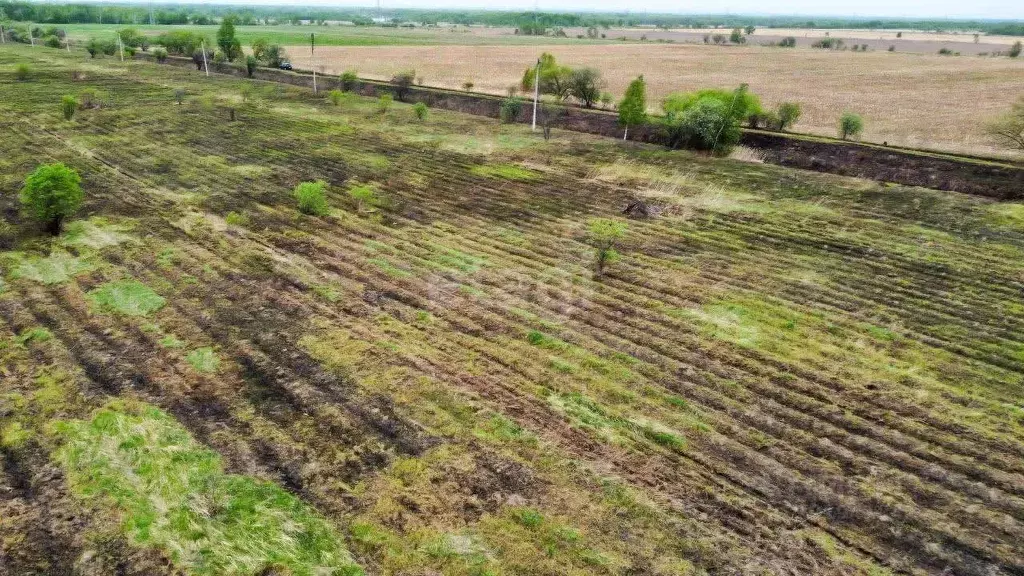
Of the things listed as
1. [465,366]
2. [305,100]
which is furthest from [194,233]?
[305,100]

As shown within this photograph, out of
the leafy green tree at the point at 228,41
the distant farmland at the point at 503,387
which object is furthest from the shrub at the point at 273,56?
the distant farmland at the point at 503,387

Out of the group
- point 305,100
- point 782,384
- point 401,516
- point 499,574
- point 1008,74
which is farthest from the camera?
point 1008,74

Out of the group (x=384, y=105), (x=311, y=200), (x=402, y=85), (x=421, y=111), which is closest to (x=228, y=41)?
(x=402, y=85)

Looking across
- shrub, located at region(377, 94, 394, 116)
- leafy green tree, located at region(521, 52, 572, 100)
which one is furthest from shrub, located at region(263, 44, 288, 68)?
leafy green tree, located at region(521, 52, 572, 100)

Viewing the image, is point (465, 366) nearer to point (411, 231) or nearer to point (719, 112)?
point (411, 231)

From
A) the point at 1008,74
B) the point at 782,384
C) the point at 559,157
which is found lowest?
the point at 782,384

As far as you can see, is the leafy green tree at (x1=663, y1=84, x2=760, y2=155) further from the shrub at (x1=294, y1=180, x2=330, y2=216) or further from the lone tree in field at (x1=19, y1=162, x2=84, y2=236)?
the lone tree in field at (x1=19, y1=162, x2=84, y2=236)
